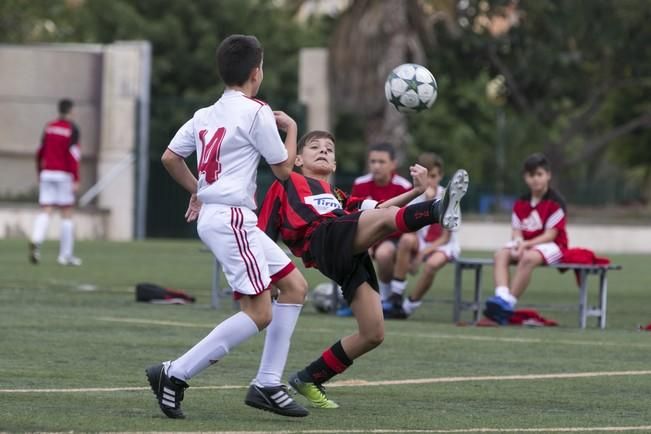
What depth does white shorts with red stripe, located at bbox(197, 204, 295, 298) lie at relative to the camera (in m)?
7.18

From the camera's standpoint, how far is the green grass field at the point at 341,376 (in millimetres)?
7203

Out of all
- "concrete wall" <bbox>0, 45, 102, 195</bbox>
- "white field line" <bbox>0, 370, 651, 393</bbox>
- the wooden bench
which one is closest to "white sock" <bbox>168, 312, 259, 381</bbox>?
"white field line" <bbox>0, 370, 651, 393</bbox>

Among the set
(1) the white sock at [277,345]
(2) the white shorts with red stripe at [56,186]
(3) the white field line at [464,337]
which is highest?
(2) the white shorts with red stripe at [56,186]

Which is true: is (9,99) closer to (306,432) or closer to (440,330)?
(440,330)

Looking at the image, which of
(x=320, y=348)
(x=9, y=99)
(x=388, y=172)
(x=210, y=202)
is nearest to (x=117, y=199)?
(x=9, y=99)

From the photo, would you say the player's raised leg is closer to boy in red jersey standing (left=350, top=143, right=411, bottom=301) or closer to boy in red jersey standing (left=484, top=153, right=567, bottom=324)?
boy in red jersey standing (left=350, top=143, right=411, bottom=301)

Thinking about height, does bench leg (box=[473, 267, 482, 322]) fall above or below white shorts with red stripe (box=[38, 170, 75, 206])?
below

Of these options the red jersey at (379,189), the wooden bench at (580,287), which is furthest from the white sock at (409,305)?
the red jersey at (379,189)

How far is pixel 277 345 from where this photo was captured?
24.8 feet

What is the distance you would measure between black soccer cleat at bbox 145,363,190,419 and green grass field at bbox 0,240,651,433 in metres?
0.07

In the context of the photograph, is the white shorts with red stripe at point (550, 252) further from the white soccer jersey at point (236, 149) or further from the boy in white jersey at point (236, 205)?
the white soccer jersey at point (236, 149)

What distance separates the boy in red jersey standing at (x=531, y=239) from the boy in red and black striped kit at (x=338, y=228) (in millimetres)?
5010

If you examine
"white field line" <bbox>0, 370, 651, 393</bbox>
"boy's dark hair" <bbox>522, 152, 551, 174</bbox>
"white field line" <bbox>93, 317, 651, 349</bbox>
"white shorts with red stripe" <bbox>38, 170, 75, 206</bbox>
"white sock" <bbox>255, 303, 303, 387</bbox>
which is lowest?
"white field line" <bbox>93, 317, 651, 349</bbox>

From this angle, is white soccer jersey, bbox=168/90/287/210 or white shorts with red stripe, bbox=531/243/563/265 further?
white shorts with red stripe, bbox=531/243/563/265
